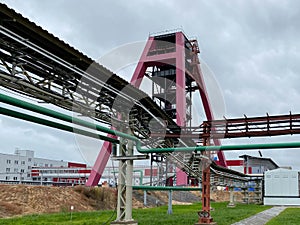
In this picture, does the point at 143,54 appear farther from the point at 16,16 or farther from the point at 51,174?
the point at 16,16

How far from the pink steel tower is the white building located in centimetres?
2605

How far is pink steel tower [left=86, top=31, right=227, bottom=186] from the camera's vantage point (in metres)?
32.7

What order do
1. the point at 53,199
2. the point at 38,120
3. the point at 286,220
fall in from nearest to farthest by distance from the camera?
the point at 38,120 → the point at 286,220 → the point at 53,199

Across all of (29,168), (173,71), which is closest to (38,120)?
(173,71)

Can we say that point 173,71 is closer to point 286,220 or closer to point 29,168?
point 286,220

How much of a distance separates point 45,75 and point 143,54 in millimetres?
25865

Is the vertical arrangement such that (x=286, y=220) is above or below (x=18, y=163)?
below

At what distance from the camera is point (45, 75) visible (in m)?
8.40

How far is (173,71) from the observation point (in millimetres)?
35062

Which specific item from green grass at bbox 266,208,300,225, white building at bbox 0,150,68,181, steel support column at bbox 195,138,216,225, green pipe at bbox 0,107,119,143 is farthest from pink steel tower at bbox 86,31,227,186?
white building at bbox 0,150,68,181

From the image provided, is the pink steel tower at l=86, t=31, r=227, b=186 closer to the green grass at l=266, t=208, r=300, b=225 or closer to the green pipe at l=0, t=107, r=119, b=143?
the green grass at l=266, t=208, r=300, b=225

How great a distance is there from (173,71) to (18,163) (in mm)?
39370

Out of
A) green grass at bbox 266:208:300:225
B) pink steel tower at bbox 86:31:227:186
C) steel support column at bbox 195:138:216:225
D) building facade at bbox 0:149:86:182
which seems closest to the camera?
steel support column at bbox 195:138:216:225

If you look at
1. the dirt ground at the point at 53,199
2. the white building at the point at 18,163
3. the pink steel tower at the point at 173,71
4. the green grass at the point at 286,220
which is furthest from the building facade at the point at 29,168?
the green grass at the point at 286,220
